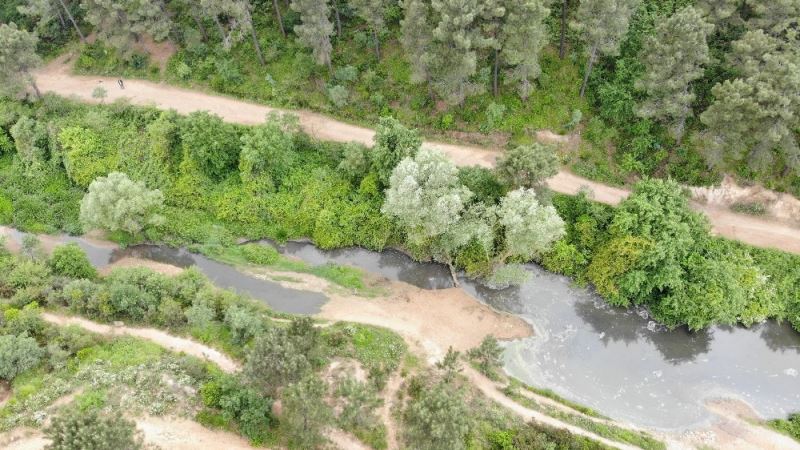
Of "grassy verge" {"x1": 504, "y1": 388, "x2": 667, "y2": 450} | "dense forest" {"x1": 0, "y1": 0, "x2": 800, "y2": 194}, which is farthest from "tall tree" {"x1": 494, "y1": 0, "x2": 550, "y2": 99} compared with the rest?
"grassy verge" {"x1": 504, "y1": 388, "x2": 667, "y2": 450}

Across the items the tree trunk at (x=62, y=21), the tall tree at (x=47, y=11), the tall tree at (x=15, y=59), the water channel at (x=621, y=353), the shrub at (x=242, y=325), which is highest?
the tall tree at (x=47, y=11)

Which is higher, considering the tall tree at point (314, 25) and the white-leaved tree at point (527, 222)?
the tall tree at point (314, 25)

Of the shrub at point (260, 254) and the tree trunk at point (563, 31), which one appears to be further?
the tree trunk at point (563, 31)

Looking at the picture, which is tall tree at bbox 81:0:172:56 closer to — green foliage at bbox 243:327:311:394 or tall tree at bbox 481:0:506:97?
tall tree at bbox 481:0:506:97

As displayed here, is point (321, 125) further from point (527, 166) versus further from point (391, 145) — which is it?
point (527, 166)

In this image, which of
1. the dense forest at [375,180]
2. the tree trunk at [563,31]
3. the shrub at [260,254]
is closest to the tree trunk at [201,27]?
the dense forest at [375,180]

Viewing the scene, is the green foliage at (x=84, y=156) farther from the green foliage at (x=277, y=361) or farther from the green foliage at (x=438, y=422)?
the green foliage at (x=438, y=422)

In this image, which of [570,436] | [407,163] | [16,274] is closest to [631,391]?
[570,436]
